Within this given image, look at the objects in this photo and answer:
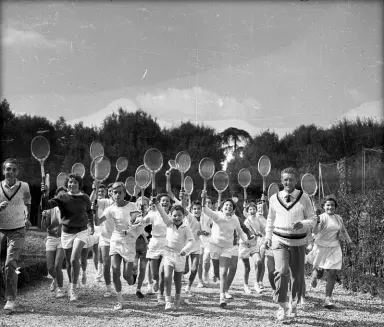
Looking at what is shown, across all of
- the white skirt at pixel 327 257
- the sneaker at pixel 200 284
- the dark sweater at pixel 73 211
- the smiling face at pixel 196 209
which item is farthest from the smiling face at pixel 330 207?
the dark sweater at pixel 73 211

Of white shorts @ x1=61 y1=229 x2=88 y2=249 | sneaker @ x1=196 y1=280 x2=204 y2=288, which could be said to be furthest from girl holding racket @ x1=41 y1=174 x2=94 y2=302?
sneaker @ x1=196 y1=280 x2=204 y2=288

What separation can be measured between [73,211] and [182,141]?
39412 mm

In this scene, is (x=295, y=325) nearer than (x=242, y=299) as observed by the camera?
Yes

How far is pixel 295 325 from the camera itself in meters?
7.94

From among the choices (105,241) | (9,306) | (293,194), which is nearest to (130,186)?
(105,241)

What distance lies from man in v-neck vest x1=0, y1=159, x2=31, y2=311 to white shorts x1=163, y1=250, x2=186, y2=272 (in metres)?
2.35

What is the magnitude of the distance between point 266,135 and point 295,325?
45.8 meters

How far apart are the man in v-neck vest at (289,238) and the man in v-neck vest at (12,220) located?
3.93m

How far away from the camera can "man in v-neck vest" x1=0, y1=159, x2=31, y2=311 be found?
8578 mm

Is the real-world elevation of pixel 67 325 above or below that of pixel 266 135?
below

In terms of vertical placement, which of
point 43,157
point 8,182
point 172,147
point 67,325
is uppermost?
point 172,147

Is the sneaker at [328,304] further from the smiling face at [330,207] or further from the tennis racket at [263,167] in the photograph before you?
the tennis racket at [263,167]

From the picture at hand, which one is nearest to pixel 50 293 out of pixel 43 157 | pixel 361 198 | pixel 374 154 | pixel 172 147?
pixel 43 157

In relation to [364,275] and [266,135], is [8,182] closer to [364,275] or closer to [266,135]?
[364,275]
